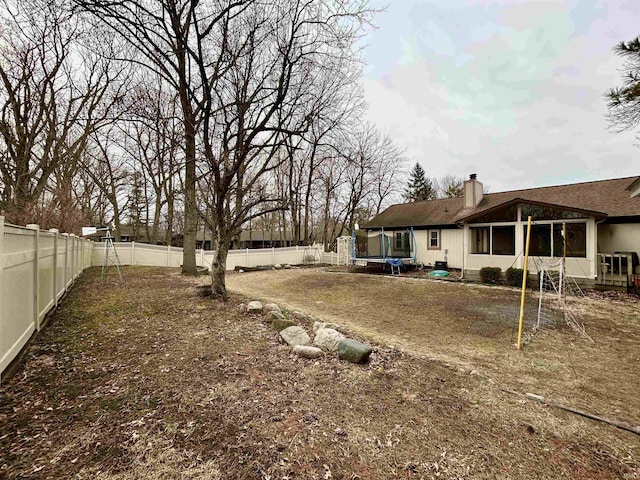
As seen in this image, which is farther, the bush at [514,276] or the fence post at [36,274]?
the bush at [514,276]

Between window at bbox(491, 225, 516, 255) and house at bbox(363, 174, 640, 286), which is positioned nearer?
house at bbox(363, 174, 640, 286)

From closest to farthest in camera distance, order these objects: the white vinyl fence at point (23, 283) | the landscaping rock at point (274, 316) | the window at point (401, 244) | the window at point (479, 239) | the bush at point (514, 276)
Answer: the white vinyl fence at point (23, 283)
the landscaping rock at point (274, 316)
the bush at point (514, 276)
the window at point (479, 239)
the window at point (401, 244)

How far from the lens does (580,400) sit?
3.11 metres

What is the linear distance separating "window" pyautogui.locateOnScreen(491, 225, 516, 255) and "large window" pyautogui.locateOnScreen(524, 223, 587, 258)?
72 cm

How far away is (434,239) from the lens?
607 inches

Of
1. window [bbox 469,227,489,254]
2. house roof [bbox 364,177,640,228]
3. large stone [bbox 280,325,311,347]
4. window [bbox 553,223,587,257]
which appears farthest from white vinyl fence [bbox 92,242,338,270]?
window [bbox 553,223,587,257]

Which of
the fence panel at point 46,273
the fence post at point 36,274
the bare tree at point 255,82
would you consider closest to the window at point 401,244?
the bare tree at point 255,82

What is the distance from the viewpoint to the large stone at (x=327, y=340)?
4.09 m

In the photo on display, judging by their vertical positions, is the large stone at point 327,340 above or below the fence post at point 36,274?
below

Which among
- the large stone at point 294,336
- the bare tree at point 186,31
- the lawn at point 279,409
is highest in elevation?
the bare tree at point 186,31

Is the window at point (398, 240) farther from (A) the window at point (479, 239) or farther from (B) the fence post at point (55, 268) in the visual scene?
(B) the fence post at point (55, 268)

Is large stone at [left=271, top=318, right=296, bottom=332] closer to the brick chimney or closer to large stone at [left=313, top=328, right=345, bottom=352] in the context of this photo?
large stone at [left=313, top=328, right=345, bottom=352]

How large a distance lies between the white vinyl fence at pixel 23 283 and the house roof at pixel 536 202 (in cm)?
1207

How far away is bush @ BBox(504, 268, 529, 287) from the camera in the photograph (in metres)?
10.3
